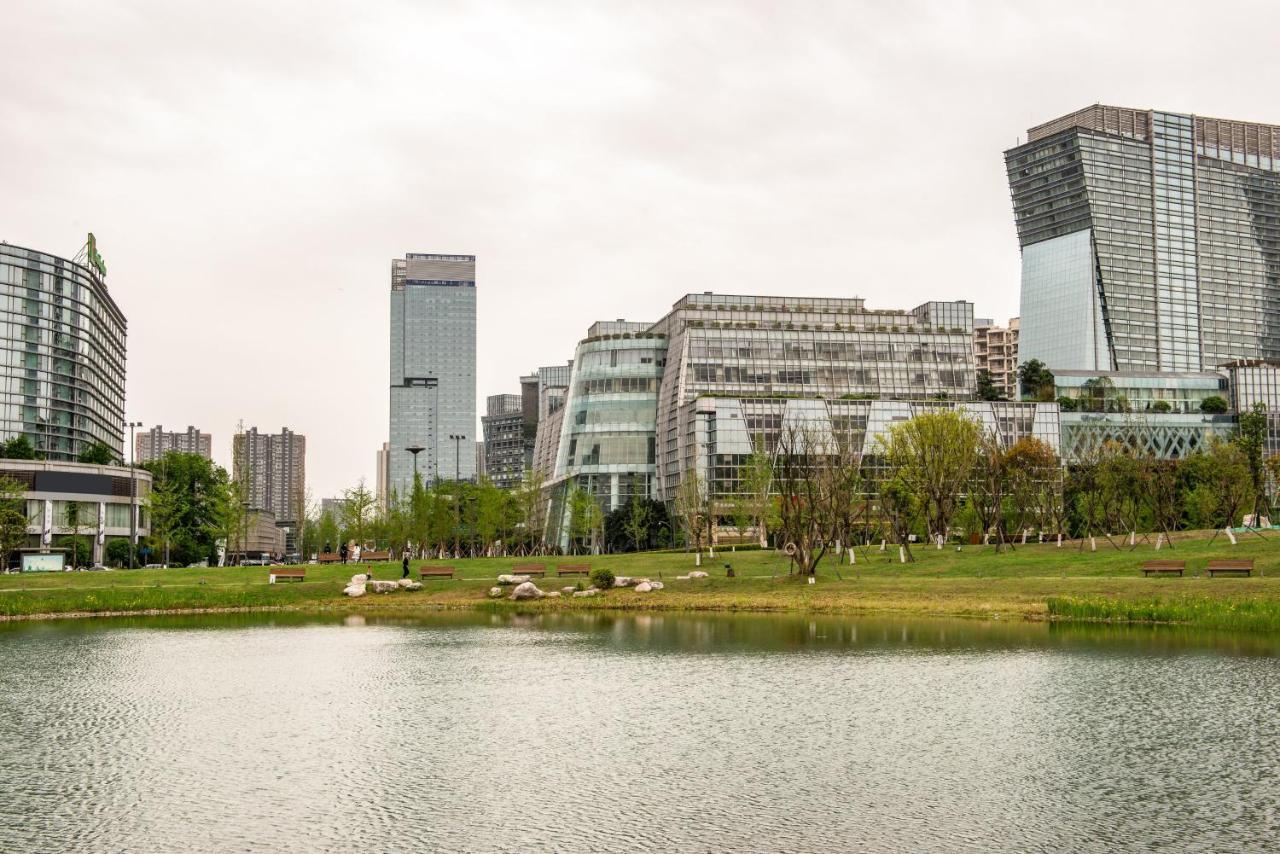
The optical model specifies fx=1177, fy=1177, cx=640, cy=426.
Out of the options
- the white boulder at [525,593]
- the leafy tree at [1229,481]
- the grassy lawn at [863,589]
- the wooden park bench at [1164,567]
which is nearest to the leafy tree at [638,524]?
the grassy lawn at [863,589]

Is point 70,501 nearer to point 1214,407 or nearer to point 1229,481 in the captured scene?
point 1229,481

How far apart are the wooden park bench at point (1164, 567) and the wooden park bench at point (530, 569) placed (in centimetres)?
4036

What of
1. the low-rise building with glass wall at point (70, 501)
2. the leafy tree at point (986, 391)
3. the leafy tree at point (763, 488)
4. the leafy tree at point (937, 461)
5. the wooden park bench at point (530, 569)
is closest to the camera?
the wooden park bench at point (530, 569)

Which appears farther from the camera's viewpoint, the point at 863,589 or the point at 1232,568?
the point at 863,589

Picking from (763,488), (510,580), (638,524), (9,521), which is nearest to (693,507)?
(763,488)

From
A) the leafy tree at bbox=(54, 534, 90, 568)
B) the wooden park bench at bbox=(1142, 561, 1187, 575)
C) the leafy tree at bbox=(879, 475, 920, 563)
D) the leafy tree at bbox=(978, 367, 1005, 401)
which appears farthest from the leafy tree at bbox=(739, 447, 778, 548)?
the leafy tree at bbox=(54, 534, 90, 568)

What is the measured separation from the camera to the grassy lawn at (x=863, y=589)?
5900cm

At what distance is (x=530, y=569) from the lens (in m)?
87.0

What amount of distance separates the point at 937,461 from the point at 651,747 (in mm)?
70937

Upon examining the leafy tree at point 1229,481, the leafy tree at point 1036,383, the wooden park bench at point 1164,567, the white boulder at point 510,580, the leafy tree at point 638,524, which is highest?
the leafy tree at point 1036,383

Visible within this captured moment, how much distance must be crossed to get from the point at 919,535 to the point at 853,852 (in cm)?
10608

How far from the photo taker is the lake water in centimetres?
2152

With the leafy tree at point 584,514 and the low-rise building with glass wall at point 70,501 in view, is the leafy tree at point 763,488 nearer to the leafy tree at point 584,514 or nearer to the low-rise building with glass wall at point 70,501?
the leafy tree at point 584,514

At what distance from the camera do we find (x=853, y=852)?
65.2 feet
